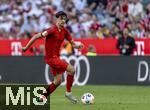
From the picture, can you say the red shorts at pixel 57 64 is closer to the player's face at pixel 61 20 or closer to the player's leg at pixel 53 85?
the player's leg at pixel 53 85

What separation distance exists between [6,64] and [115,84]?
421 centimetres

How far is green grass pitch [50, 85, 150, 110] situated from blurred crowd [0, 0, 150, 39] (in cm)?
442

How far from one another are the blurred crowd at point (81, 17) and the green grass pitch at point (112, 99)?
4415 millimetres

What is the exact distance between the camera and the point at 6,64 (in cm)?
2466

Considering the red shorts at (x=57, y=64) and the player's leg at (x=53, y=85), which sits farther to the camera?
the red shorts at (x=57, y=64)

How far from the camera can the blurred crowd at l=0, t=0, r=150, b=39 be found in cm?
2645

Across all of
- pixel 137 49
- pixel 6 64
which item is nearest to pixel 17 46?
pixel 6 64

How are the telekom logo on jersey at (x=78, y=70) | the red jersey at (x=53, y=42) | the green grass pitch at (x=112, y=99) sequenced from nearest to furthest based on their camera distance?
Result: the green grass pitch at (x=112, y=99), the red jersey at (x=53, y=42), the telekom logo on jersey at (x=78, y=70)

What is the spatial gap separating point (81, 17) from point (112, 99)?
10314 mm

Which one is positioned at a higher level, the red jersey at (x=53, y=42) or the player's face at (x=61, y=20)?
the player's face at (x=61, y=20)

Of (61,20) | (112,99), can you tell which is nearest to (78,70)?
(112,99)

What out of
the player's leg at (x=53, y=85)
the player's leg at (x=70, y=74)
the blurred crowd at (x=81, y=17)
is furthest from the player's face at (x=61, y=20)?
the blurred crowd at (x=81, y=17)

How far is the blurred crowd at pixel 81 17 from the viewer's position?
26453 millimetres

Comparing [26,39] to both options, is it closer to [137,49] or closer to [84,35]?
[84,35]
